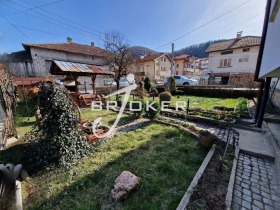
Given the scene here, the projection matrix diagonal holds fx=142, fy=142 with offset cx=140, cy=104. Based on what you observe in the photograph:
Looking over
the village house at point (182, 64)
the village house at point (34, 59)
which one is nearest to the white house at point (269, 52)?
the village house at point (34, 59)

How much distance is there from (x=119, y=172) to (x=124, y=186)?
29.3 inches

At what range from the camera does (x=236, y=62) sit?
22641mm

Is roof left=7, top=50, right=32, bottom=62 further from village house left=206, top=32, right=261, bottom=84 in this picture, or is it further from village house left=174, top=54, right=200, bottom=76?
village house left=174, top=54, right=200, bottom=76

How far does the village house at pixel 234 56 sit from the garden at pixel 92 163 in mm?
23227

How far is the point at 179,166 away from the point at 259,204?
5.27 feet

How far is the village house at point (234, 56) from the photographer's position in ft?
70.2

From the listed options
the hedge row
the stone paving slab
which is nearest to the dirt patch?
the stone paving slab

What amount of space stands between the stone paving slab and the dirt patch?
201mm

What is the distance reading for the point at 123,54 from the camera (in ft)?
47.7

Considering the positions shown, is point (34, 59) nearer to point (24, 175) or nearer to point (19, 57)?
point (19, 57)

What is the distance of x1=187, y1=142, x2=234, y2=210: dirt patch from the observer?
2434 millimetres

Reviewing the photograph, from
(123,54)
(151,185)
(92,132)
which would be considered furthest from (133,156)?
(123,54)

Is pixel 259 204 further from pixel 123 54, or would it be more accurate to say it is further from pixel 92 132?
pixel 123 54

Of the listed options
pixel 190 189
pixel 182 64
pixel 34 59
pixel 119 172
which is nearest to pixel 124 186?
pixel 119 172
